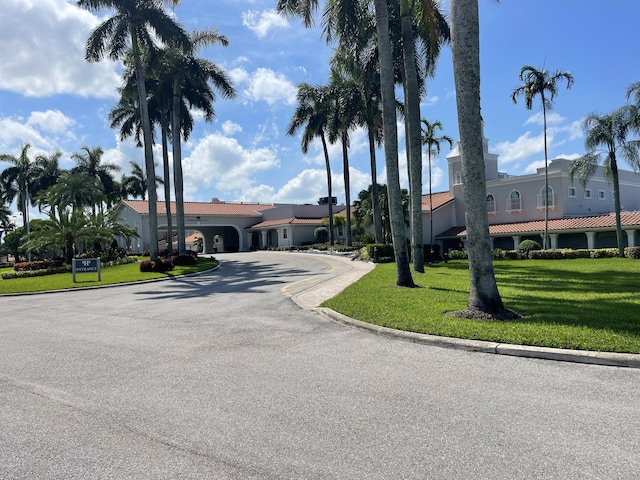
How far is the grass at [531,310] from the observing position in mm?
6781

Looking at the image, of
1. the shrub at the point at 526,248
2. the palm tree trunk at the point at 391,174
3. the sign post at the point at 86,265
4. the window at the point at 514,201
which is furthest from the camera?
the window at the point at 514,201

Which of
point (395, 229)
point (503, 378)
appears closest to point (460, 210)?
point (395, 229)

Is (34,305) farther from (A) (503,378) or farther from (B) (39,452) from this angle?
(A) (503,378)

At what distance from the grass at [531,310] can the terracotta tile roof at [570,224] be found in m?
18.7

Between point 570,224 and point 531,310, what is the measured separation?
2883cm

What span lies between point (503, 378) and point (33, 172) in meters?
59.5

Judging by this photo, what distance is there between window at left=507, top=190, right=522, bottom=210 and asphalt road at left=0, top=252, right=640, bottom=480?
35200 millimetres

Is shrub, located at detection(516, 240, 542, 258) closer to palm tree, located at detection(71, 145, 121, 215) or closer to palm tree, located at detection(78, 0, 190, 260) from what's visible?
palm tree, located at detection(78, 0, 190, 260)

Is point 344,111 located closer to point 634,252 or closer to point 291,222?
point 291,222

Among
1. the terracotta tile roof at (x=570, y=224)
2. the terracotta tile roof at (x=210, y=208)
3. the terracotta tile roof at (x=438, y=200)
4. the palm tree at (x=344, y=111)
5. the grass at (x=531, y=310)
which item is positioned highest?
the palm tree at (x=344, y=111)

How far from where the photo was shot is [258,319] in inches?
396

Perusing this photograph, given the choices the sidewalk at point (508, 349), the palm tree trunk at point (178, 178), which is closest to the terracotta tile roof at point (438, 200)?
the palm tree trunk at point (178, 178)

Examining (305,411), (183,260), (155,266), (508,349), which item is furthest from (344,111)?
(305,411)

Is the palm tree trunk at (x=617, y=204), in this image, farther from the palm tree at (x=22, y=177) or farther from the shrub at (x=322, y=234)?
the palm tree at (x=22, y=177)
